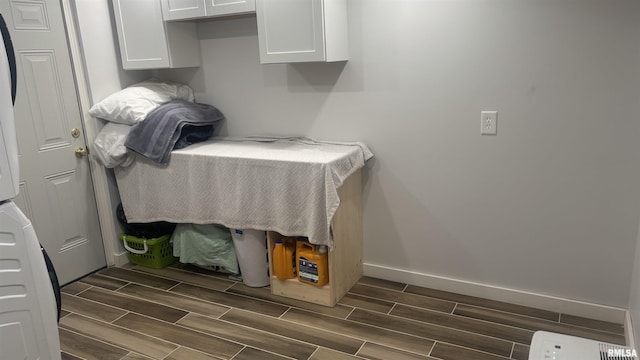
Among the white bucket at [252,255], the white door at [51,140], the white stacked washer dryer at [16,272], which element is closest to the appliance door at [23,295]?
the white stacked washer dryer at [16,272]

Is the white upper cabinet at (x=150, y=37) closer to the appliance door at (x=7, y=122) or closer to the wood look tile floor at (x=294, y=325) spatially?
the wood look tile floor at (x=294, y=325)

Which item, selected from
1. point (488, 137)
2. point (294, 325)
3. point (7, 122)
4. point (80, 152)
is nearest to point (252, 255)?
point (294, 325)

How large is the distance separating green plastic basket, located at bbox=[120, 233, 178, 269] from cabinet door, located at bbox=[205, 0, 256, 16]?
1579 mm

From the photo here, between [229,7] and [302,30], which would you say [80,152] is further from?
[302,30]

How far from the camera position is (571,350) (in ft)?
6.05

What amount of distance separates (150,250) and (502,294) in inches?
91.5

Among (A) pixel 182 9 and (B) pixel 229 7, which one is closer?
(B) pixel 229 7

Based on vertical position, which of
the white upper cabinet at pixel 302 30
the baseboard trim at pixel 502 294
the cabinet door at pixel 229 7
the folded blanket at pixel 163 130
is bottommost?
the baseboard trim at pixel 502 294

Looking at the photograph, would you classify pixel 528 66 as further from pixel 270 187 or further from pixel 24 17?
pixel 24 17

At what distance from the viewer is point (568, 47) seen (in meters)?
2.38

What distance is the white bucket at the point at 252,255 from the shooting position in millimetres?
3064

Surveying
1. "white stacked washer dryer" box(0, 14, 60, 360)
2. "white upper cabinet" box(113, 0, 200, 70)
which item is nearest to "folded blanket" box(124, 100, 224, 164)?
"white upper cabinet" box(113, 0, 200, 70)

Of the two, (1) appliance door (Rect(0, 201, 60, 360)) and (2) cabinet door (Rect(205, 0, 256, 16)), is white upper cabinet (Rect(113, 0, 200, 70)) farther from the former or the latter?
(1) appliance door (Rect(0, 201, 60, 360))

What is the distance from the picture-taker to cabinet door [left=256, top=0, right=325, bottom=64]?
104 inches
